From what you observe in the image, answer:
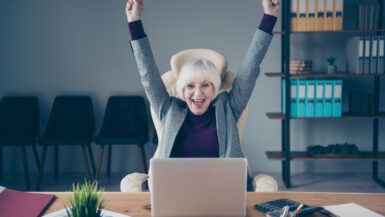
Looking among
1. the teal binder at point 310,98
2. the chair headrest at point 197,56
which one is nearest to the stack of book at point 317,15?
the teal binder at point 310,98

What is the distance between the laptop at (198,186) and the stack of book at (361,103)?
3019mm

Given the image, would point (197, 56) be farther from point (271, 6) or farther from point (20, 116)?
point (20, 116)

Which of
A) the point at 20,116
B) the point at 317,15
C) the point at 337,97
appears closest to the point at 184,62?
the point at 317,15

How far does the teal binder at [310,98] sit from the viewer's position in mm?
3828

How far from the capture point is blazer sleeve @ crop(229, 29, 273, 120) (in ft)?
6.72

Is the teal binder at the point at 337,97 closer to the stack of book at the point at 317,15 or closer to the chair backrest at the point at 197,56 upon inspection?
the stack of book at the point at 317,15

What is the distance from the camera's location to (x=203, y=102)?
2.11 meters

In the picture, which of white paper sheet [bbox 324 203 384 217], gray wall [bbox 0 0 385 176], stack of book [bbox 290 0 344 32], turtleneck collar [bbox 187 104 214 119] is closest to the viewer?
white paper sheet [bbox 324 203 384 217]

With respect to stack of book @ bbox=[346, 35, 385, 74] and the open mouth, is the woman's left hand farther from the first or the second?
stack of book @ bbox=[346, 35, 385, 74]

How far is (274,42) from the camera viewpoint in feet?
13.9

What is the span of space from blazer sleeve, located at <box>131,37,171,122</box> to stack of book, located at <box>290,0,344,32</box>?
6.68 feet

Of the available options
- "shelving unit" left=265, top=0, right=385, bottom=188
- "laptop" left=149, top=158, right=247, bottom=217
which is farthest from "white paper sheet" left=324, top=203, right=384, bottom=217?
"shelving unit" left=265, top=0, right=385, bottom=188

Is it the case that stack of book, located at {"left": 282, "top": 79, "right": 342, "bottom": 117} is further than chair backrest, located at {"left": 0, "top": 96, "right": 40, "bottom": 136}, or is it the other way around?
chair backrest, located at {"left": 0, "top": 96, "right": 40, "bottom": 136}

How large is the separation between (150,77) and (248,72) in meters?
0.52
